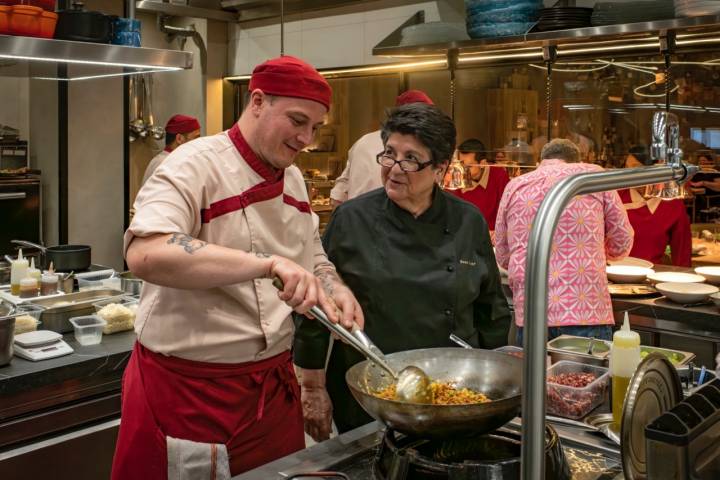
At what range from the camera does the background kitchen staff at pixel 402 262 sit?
2355 mm

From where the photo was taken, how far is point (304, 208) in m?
2.32

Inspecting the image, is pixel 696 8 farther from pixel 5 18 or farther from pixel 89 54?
pixel 5 18

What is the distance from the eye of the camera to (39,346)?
9.32 feet

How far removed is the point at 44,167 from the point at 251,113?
16.4 ft

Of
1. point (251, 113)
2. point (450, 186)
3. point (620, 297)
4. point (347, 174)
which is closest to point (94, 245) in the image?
point (347, 174)

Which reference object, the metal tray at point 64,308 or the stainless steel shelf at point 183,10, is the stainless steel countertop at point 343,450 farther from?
the stainless steel shelf at point 183,10

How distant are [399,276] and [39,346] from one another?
1.43m

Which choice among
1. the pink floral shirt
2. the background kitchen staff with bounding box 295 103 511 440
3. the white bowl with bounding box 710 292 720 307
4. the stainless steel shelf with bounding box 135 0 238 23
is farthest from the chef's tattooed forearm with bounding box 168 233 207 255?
the stainless steel shelf with bounding box 135 0 238 23

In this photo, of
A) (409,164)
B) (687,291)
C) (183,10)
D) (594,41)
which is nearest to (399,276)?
(409,164)

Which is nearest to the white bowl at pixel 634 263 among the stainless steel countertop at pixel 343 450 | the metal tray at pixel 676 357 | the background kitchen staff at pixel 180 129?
the metal tray at pixel 676 357

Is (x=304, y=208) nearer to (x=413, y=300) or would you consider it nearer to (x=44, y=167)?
(x=413, y=300)

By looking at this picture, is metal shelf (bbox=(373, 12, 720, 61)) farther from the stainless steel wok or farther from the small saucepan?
the stainless steel wok

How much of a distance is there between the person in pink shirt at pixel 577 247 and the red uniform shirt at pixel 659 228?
4.78ft

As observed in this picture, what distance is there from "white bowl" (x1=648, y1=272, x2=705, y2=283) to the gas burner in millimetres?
2735
